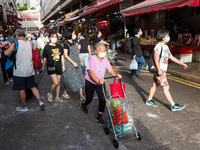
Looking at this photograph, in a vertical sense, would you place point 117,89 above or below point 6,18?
below

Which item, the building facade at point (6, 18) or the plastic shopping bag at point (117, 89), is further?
the building facade at point (6, 18)

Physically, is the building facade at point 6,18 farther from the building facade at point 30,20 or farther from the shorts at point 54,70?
the building facade at point 30,20

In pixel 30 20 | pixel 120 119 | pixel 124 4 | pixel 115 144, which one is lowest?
pixel 115 144

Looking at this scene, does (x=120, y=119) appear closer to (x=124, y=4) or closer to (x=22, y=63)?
(x=22, y=63)

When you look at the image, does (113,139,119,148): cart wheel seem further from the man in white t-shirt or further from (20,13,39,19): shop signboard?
(20,13,39,19): shop signboard

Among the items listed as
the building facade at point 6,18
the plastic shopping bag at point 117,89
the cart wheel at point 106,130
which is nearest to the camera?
the plastic shopping bag at point 117,89

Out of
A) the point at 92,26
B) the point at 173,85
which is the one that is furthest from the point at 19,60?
the point at 92,26

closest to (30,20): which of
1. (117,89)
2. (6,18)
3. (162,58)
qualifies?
(6,18)

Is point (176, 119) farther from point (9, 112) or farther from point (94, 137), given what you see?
point (9, 112)

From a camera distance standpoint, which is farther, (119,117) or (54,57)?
(54,57)

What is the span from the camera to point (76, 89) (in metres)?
5.23

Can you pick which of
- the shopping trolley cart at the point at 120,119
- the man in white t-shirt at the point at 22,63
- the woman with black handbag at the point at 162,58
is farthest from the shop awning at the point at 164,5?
the man in white t-shirt at the point at 22,63

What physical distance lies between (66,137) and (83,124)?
0.57 meters

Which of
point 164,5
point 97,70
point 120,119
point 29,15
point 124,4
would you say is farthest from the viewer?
point 29,15
